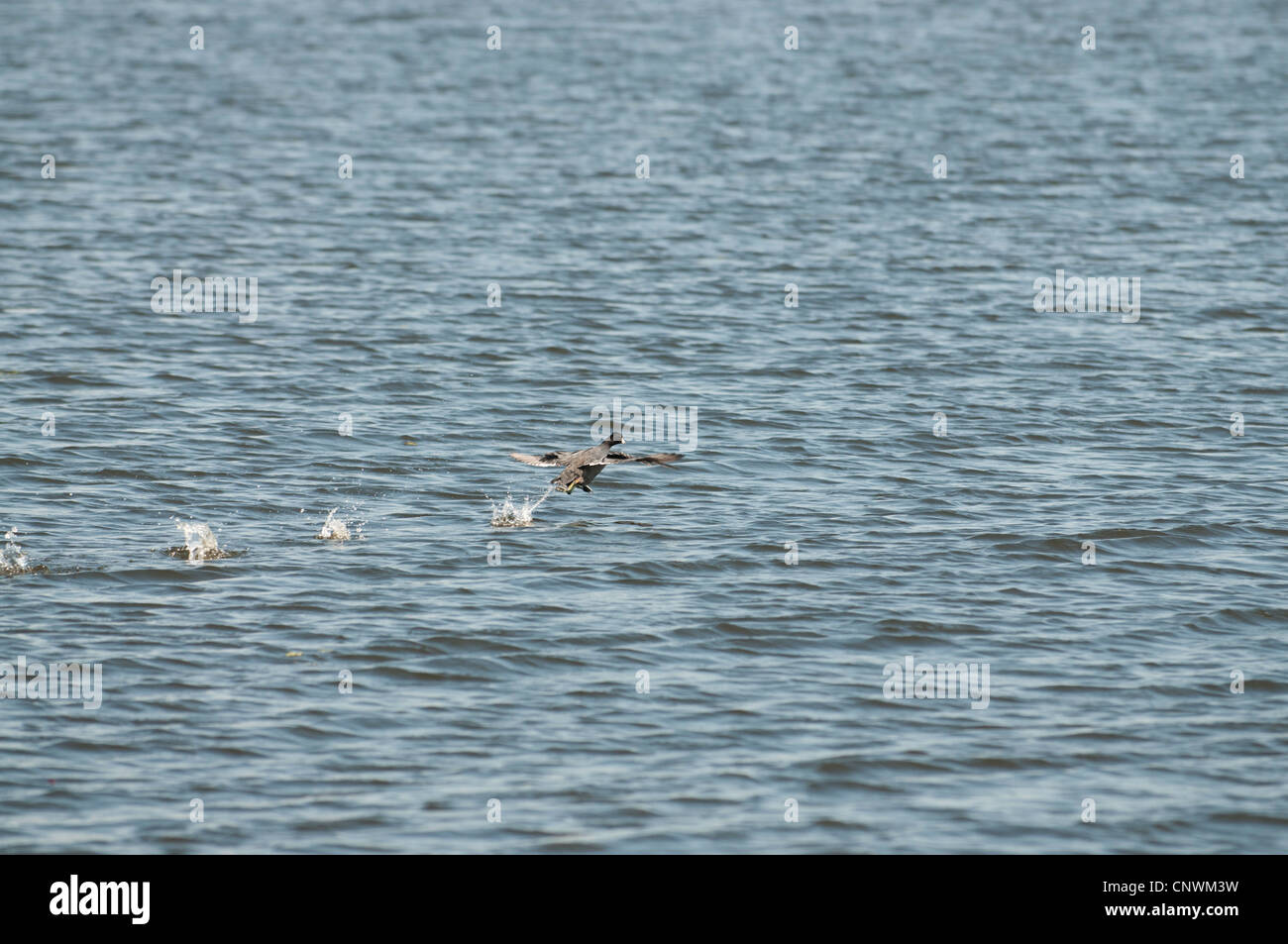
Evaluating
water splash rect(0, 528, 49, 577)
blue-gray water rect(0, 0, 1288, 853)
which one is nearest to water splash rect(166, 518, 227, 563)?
blue-gray water rect(0, 0, 1288, 853)

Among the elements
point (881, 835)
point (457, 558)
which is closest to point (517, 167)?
point (457, 558)

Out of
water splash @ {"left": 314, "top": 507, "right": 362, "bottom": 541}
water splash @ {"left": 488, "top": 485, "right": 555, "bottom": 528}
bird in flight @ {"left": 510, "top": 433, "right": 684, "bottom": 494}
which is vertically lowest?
water splash @ {"left": 314, "top": 507, "right": 362, "bottom": 541}

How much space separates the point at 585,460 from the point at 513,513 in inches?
59.0

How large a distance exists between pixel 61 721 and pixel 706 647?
5448mm

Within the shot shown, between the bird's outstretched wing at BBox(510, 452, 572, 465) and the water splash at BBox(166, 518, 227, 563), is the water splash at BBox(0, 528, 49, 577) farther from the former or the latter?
the bird's outstretched wing at BBox(510, 452, 572, 465)

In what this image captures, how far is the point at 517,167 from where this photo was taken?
38281mm

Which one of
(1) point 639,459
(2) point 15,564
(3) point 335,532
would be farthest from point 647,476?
(2) point 15,564

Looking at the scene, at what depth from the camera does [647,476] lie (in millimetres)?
20656

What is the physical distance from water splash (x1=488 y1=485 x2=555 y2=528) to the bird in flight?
A: 0.57m

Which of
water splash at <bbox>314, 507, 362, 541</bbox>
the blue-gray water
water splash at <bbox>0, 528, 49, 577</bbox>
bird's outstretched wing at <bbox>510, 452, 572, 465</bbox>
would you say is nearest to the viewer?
the blue-gray water

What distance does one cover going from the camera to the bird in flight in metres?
17.2

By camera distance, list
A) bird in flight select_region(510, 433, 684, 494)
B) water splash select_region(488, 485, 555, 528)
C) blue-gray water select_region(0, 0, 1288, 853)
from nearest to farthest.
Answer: blue-gray water select_region(0, 0, 1288, 853), bird in flight select_region(510, 433, 684, 494), water splash select_region(488, 485, 555, 528)

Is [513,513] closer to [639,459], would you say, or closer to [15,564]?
[639,459]
